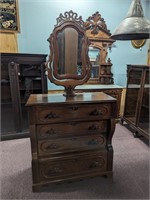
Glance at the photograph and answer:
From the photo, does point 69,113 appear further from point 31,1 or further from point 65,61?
point 31,1

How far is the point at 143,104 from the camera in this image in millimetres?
2801

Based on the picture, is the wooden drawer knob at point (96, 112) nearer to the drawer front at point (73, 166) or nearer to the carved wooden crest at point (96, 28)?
the drawer front at point (73, 166)

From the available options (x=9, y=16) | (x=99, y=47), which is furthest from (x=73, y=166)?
(x=9, y=16)

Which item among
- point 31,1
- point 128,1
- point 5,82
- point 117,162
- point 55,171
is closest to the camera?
point 55,171

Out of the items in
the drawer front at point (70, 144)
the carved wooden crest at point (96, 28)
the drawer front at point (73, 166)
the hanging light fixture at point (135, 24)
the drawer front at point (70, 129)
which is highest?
the carved wooden crest at point (96, 28)

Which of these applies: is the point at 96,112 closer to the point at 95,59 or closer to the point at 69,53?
the point at 69,53

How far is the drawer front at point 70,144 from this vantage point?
5.32 feet

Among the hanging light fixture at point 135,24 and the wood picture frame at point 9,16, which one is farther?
the wood picture frame at point 9,16

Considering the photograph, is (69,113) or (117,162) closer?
(69,113)

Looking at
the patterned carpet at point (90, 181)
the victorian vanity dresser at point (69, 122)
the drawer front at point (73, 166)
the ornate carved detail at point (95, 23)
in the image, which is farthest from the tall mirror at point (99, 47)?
the drawer front at point (73, 166)

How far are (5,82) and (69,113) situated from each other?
5.26ft

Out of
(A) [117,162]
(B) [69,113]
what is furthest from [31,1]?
(A) [117,162]

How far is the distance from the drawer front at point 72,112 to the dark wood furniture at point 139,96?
132cm

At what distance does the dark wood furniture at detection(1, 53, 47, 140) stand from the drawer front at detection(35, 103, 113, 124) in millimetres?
1308
